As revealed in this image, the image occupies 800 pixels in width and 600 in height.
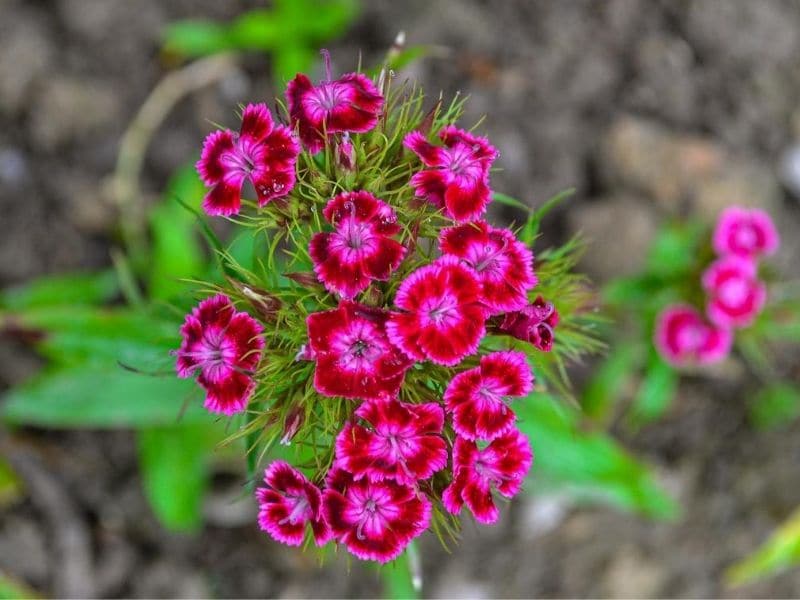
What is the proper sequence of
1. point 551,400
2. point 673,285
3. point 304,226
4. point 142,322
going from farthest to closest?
point 673,285
point 142,322
point 551,400
point 304,226

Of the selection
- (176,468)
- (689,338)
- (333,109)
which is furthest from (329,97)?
(689,338)

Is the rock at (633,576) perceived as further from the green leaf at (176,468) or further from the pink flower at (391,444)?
the pink flower at (391,444)

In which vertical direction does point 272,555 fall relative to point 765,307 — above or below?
below

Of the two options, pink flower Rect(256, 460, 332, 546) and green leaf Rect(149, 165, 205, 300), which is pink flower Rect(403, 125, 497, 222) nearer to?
pink flower Rect(256, 460, 332, 546)

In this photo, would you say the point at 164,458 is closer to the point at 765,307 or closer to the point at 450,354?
the point at 450,354

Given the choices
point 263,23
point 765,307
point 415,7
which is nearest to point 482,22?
point 415,7

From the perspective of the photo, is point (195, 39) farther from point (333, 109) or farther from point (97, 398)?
point (333, 109)

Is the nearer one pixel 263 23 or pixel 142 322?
pixel 142 322

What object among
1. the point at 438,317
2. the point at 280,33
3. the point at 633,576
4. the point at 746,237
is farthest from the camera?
the point at 633,576
